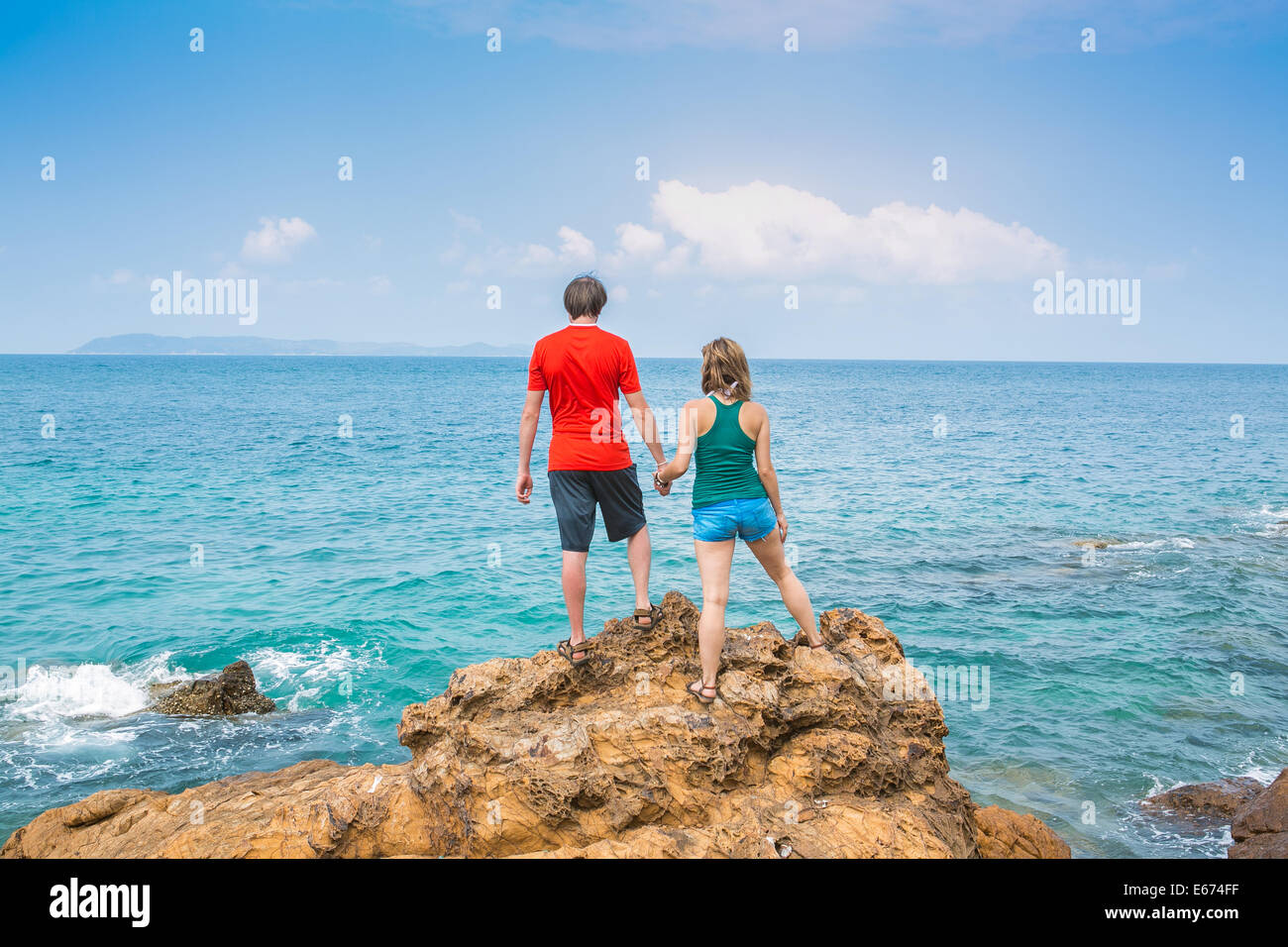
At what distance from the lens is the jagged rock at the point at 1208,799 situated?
29.7 feet

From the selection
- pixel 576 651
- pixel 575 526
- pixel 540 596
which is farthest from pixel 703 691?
pixel 540 596

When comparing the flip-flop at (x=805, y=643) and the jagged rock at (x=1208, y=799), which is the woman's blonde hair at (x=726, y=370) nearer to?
the flip-flop at (x=805, y=643)

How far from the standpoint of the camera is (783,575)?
5781 mm

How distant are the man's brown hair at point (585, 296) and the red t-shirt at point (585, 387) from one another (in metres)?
0.09

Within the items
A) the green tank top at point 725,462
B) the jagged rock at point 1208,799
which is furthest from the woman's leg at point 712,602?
the jagged rock at point 1208,799

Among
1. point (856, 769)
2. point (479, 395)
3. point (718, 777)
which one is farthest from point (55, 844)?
point (479, 395)

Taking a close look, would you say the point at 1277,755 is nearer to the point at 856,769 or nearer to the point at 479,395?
the point at 856,769

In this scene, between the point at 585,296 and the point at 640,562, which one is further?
the point at 640,562

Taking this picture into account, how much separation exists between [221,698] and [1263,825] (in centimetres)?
1201

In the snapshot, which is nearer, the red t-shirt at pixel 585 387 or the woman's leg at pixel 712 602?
the woman's leg at pixel 712 602

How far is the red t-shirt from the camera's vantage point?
5555 mm

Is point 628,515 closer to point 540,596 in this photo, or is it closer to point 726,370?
point 726,370

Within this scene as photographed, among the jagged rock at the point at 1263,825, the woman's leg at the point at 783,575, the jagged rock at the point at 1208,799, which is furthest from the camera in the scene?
the jagged rock at the point at 1208,799

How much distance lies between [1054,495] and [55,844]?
28892mm
